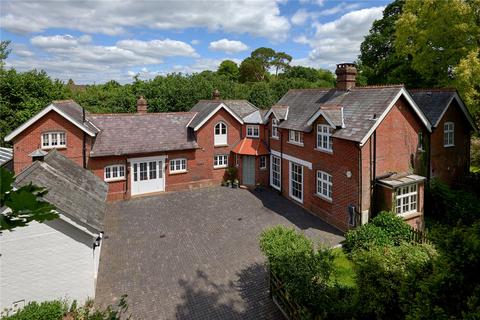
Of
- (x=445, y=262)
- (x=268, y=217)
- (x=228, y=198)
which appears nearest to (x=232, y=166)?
(x=228, y=198)

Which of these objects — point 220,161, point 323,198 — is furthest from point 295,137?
point 220,161

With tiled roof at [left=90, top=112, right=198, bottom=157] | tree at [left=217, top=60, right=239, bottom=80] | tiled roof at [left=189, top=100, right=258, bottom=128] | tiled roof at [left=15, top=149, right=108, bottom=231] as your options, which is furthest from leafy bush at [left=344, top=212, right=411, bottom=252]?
tree at [left=217, top=60, right=239, bottom=80]

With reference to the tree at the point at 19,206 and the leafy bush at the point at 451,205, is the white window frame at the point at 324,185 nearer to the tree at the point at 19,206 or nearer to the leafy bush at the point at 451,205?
the leafy bush at the point at 451,205

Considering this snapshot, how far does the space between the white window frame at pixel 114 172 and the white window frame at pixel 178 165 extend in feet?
12.4

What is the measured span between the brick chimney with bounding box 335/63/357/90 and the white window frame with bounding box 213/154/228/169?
11345 millimetres

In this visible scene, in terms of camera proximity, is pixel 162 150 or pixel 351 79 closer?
pixel 351 79

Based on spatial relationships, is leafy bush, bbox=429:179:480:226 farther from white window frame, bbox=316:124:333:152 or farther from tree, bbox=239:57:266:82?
tree, bbox=239:57:266:82

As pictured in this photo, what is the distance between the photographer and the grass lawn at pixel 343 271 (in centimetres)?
1325

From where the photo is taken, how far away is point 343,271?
562 inches

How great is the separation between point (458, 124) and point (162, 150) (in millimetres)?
21542

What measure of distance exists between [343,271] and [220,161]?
15.8m

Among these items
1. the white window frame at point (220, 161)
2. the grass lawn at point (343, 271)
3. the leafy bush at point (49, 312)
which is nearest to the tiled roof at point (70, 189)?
the leafy bush at point (49, 312)

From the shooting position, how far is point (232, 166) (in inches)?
1105

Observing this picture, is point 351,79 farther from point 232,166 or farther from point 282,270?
point 282,270
